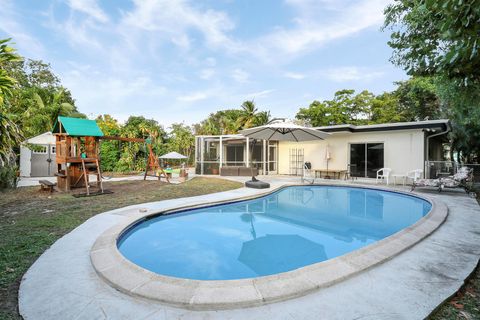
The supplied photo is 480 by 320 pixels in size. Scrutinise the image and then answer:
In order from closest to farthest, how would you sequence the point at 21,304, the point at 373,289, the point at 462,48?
1. the point at 462,48
2. the point at 21,304
3. the point at 373,289

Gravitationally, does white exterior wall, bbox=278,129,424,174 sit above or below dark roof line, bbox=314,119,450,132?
below

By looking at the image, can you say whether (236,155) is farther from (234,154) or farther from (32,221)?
(32,221)

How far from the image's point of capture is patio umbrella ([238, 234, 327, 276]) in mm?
3703

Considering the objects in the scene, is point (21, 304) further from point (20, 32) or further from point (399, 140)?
point (20, 32)

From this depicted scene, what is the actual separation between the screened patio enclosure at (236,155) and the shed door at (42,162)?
8427 mm

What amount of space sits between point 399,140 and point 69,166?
14.9 meters

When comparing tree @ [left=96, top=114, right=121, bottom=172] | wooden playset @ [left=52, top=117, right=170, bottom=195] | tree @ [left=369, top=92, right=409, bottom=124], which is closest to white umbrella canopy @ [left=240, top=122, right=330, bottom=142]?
wooden playset @ [left=52, top=117, right=170, bottom=195]

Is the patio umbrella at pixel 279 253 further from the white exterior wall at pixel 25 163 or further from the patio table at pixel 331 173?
the white exterior wall at pixel 25 163

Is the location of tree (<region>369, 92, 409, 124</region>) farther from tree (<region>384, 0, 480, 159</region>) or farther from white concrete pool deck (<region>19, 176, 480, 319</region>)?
white concrete pool deck (<region>19, 176, 480, 319</region>)

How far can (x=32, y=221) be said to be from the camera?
480 centimetres

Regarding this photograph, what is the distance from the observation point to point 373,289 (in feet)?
7.86

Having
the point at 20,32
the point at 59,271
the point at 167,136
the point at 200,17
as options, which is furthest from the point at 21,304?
the point at 167,136

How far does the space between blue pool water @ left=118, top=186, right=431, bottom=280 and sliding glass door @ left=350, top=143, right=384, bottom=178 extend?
4.54m

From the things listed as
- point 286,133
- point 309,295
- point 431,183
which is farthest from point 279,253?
point 431,183
